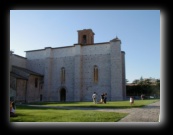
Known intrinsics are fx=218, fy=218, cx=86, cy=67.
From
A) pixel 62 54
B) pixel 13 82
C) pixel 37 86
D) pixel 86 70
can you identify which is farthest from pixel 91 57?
pixel 13 82

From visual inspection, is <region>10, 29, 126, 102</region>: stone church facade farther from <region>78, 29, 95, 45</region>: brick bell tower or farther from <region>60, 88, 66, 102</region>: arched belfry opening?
<region>78, 29, 95, 45</region>: brick bell tower

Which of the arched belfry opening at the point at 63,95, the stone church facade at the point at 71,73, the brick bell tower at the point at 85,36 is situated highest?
the brick bell tower at the point at 85,36

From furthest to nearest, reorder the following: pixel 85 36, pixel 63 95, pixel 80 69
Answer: pixel 85 36 < pixel 63 95 < pixel 80 69

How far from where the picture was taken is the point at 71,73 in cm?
3491

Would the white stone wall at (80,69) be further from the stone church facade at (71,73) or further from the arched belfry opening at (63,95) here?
the arched belfry opening at (63,95)

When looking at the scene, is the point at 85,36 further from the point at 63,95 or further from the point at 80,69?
the point at 63,95

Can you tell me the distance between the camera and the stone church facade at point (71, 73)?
31312 mm

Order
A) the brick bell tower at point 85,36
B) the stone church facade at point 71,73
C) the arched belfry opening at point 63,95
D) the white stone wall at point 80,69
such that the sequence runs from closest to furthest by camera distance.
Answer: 1. the stone church facade at point 71,73
2. the white stone wall at point 80,69
3. the arched belfry opening at point 63,95
4. the brick bell tower at point 85,36

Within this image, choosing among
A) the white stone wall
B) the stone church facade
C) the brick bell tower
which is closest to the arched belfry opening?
the stone church facade

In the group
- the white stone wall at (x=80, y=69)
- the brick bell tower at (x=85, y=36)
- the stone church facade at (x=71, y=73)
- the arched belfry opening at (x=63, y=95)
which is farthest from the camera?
the brick bell tower at (x=85, y=36)

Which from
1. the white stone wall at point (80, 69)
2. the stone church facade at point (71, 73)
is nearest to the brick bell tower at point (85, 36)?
the stone church facade at point (71, 73)

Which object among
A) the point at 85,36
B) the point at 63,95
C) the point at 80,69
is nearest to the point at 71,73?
the point at 80,69
